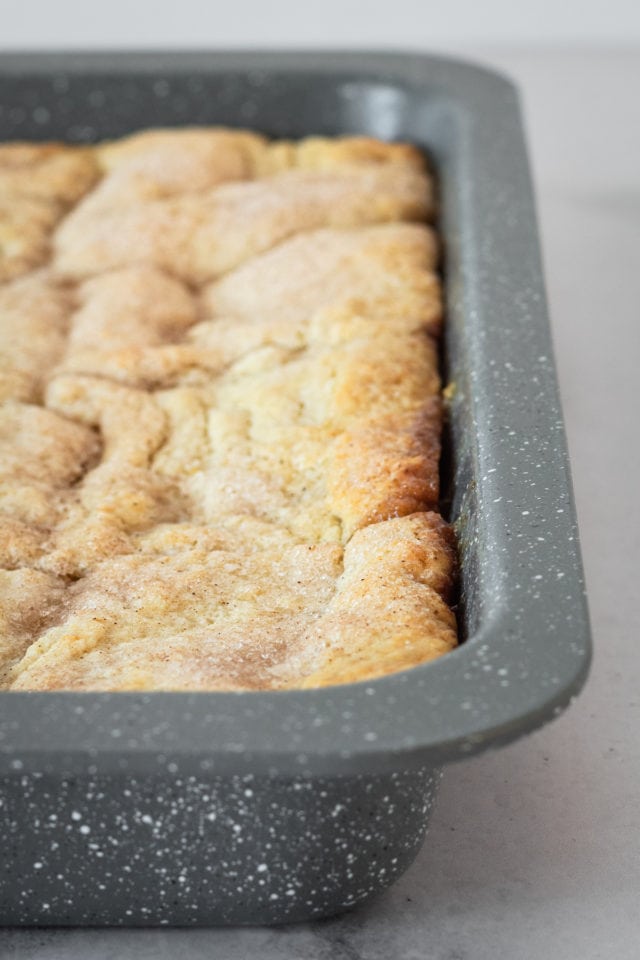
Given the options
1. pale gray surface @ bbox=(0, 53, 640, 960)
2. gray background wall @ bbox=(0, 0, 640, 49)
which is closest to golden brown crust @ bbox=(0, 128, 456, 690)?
pale gray surface @ bbox=(0, 53, 640, 960)

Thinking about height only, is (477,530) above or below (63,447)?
above

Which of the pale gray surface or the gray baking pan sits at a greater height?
the gray baking pan

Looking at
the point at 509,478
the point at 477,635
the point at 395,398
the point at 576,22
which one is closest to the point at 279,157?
the point at 395,398

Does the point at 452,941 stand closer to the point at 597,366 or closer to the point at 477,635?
the point at 477,635

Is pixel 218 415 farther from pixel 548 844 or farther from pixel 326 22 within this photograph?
pixel 326 22

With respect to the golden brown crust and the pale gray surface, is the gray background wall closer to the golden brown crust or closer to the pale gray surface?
the golden brown crust
